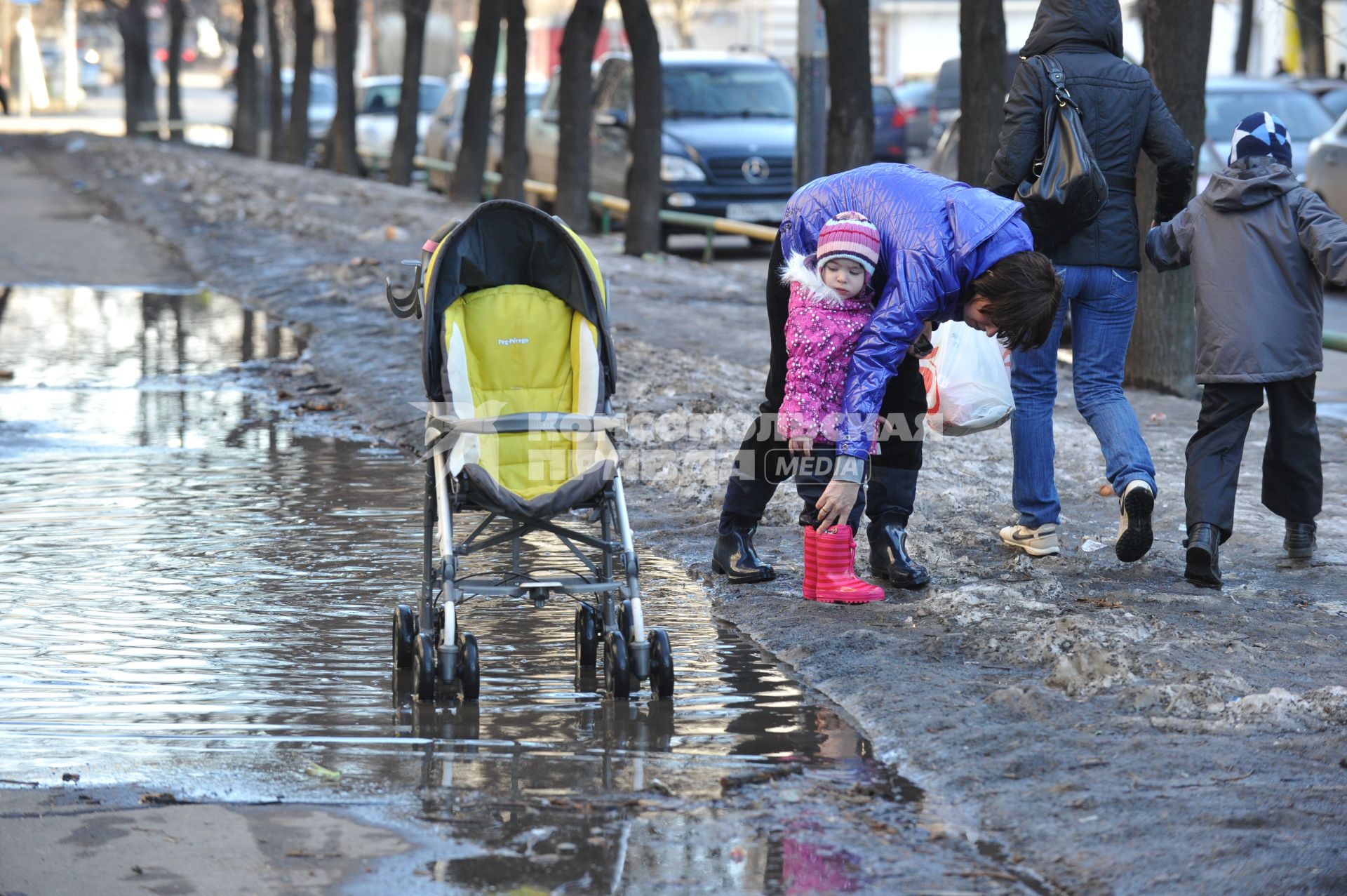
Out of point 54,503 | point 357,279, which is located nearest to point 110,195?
point 357,279

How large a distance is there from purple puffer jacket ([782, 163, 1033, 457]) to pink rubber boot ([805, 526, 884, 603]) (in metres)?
0.53

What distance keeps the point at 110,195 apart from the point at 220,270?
9.09m

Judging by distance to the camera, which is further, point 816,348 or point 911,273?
point 816,348

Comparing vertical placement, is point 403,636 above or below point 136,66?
below

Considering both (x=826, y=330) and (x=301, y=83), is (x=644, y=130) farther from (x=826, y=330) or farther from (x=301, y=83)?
(x=301, y=83)

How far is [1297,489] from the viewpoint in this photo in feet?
20.0

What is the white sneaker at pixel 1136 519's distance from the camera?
5.74 metres

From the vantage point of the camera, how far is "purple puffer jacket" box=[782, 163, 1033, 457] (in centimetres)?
498

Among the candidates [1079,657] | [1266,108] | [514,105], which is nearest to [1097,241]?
[1079,657]

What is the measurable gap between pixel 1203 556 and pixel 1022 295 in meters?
1.39

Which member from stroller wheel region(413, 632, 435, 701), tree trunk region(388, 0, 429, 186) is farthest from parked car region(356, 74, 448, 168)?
stroller wheel region(413, 632, 435, 701)

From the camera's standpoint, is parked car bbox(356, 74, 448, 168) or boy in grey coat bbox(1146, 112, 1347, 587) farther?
parked car bbox(356, 74, 448, 168)

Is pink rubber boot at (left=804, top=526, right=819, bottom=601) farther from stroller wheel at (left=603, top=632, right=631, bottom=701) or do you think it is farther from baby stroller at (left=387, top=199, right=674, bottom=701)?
stroller wheel at (left=603, top=632, right=631, bottom=701)

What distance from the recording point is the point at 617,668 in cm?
469
